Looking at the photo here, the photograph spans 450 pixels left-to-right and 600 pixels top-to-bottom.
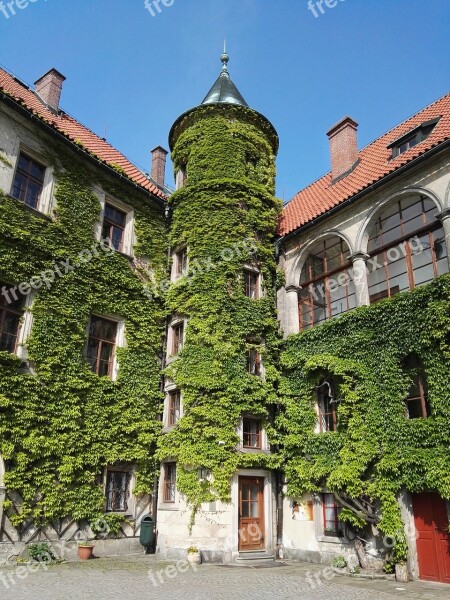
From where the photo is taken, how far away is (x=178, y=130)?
817 inches

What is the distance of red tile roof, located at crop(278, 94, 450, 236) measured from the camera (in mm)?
16094

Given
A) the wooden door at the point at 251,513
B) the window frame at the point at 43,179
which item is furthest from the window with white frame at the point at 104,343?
the wooden door at the point at 251,513

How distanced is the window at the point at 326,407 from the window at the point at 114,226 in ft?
27.8

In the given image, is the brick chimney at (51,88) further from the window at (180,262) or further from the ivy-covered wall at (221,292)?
the window at (180,262)

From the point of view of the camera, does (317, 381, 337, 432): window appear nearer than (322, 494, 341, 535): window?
No

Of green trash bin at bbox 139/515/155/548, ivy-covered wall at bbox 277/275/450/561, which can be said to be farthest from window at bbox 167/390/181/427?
ivy-covered wall at bbox 277/275/450/561

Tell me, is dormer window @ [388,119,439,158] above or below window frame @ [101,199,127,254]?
above

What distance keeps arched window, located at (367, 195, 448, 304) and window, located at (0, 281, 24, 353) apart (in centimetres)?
1064

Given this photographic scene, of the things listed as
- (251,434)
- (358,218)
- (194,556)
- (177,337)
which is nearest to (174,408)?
(177,337)

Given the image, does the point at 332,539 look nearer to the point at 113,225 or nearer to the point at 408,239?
the point at 408,239

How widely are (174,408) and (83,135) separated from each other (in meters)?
11.5

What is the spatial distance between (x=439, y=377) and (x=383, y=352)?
5.86ft

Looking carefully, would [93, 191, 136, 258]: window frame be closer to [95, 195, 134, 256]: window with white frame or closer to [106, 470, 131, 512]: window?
[95, 195, 134, 256]: window with white frame

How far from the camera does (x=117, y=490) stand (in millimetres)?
14984
